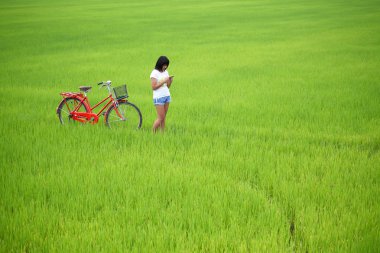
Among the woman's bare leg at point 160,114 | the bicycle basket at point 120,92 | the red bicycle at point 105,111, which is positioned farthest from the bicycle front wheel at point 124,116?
the woman's bare leg at point 160,114

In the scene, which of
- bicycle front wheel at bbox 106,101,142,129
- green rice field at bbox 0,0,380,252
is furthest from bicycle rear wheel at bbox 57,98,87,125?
bicycle front wheel at bbox 106,101,142,129

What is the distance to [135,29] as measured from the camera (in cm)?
2042

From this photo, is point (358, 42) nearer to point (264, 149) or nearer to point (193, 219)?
point (264, 149)

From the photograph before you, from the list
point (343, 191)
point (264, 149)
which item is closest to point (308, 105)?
point (264, 149)

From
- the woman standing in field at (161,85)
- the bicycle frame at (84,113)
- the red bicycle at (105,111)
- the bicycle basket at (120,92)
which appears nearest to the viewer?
the woman standing in field at (161,85)

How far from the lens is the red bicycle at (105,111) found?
17.8 ft

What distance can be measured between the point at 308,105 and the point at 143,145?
358cm

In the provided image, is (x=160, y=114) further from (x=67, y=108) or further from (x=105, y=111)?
(x=67, y=108)

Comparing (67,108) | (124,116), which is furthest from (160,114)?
(67,108)

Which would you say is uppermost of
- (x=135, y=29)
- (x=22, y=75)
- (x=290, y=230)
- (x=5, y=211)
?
(x=135, y=29)

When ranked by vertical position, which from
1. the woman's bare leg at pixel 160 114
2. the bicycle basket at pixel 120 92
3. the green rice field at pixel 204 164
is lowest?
the green rice field at pixel 204 164

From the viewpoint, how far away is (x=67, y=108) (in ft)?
19.4

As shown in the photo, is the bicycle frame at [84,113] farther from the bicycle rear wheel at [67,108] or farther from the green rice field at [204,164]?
the green rice field at [204,164]

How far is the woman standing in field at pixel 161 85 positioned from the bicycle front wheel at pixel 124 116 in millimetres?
508
